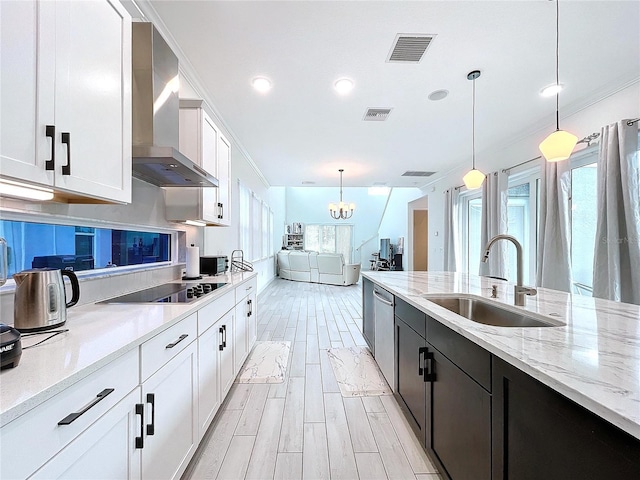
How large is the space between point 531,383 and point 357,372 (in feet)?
7.09

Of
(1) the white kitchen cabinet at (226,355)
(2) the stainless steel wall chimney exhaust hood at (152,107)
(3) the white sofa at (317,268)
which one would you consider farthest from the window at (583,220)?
(3) the white sofa at (317,268)

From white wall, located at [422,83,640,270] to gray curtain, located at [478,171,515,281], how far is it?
0.30 metres

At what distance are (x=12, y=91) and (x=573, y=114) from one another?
490cm

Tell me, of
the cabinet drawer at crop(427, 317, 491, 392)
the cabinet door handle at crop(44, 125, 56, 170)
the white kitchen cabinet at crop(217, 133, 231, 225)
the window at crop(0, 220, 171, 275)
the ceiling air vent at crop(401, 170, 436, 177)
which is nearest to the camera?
the cabinet door handle at crop(44, 125, 56, 170)

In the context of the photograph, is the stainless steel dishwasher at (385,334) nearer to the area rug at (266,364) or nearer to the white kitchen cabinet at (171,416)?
the area rug at (266,364)

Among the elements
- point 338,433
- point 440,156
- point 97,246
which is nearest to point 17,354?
point 97,246

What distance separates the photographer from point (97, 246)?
178 centimetres

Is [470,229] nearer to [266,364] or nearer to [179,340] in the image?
[266,364]

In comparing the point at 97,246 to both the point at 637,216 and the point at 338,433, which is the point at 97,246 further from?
the point at 637,216

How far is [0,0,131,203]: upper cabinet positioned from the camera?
0.87 meters

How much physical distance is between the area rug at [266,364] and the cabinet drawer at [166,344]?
4.40ft

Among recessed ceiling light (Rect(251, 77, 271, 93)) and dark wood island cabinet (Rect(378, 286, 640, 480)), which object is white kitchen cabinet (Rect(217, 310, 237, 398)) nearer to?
dark wood island cabinet (Rect(378, 286, 640, 480))

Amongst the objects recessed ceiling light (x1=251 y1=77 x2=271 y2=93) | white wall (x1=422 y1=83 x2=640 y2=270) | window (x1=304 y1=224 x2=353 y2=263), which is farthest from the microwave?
window (x1=304 y1=224 x2=353 y2=263)

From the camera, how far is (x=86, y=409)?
31.8 inches
